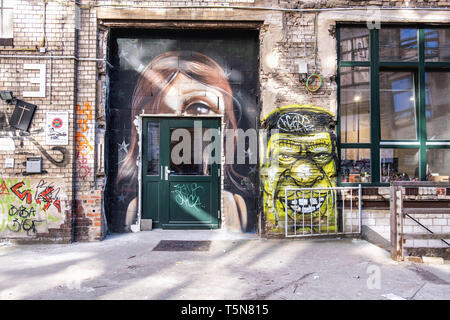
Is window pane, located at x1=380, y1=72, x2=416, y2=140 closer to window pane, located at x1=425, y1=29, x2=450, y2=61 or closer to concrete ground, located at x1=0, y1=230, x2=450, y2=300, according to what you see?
window pane, located at x1=425, y1=29, x2=450, y2=61

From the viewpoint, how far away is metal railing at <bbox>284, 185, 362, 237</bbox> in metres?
5.68

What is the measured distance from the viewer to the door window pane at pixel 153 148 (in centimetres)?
634

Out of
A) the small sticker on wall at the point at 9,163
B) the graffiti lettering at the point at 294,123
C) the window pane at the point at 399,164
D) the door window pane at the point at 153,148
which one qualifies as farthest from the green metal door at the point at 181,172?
the window pane at the point at 399,164

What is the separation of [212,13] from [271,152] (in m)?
2.87

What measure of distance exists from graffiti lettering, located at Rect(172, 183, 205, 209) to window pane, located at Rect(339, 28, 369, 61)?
13.0ft

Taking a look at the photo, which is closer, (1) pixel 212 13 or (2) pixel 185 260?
(2) pixel 185 260

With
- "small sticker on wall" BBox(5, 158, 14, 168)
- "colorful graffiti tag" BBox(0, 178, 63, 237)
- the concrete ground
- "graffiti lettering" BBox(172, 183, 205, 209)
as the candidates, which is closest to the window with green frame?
the concrete ground

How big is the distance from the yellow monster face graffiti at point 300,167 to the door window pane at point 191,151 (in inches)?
47.3

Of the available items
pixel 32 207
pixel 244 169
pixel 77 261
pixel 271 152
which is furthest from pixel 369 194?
pixel 32 207

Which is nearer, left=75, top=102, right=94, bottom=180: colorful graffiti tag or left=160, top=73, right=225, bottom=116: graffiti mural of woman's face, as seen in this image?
left=75, top=102, right=94, bottom=180: colorful graffiti tag

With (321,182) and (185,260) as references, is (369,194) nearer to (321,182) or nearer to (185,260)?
(321,182)

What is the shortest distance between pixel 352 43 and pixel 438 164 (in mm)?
2982

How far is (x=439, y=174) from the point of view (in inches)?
241

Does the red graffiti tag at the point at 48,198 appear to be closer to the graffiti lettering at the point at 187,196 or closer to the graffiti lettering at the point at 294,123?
the graffiti lettering at the point at 187,196
